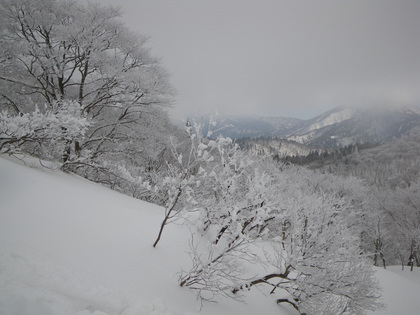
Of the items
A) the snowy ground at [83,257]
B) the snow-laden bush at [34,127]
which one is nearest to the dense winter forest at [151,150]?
the snow-laden bush at [34,127]

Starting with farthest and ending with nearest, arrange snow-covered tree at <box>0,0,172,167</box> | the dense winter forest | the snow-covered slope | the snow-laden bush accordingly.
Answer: snow-covered tree at <box>0,0,172,167</box>, the dense winter forest, the snow-laden bush, the snow-covered slope

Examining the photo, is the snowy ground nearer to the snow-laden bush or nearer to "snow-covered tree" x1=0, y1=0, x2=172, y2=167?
the snow-laden bush

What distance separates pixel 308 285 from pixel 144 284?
176 inches

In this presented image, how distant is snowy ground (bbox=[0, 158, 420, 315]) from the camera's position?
238 centimetres

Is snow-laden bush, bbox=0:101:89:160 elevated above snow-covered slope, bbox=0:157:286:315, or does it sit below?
above

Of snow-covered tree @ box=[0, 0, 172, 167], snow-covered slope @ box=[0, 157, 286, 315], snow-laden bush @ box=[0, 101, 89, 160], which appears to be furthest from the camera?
snow-covered tree @ box=[0, 0, 172, 167]

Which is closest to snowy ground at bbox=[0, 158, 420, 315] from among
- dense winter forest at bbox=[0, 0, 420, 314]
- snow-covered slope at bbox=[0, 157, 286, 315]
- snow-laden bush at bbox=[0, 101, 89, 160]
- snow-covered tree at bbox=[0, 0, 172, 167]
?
snow-covered slope at bbox=[0, 157, 286, 315]

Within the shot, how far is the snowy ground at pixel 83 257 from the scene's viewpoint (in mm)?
2381

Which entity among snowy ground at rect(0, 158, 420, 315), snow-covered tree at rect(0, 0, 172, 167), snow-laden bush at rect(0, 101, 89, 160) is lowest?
snowy ground at rect(0, 158, 420, 315)

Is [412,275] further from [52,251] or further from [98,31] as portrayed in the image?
[98,31]

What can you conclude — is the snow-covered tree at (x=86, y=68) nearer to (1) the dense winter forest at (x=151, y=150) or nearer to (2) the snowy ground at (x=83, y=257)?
(1) the dense winter forest at (x=151, y=150)

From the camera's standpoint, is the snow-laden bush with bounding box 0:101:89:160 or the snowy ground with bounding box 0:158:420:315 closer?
the snowy ground with bounding box 0:158:420:315

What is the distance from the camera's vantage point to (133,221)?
5.14m

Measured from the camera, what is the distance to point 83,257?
332 centimetres
